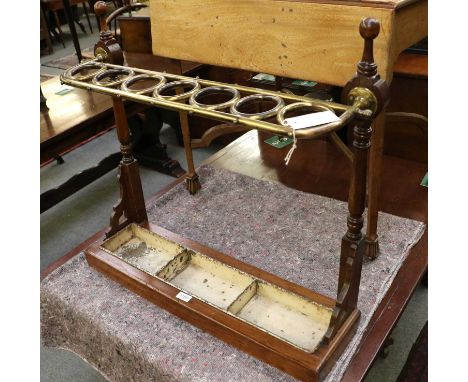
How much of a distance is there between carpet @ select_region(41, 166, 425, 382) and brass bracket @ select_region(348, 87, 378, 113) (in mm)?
524

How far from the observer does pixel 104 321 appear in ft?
3.60

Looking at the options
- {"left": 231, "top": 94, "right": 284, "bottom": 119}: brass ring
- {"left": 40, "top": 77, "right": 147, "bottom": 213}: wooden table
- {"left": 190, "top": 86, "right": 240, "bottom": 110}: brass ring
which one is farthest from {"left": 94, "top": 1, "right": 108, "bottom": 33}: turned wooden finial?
{"left": 40, "top": 77, "right": 147, "bottom": 213}: wooden table

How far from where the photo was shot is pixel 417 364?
1.34 m

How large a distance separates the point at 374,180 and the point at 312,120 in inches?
17.9

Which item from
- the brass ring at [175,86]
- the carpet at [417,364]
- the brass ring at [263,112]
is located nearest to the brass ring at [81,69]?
the brass ring at [175,86]

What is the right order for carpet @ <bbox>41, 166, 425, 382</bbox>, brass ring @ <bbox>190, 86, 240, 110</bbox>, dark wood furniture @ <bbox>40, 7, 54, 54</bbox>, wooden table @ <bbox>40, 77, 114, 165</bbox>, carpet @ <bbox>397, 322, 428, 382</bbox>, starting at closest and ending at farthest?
brass ring @ <bbox>190, 86, 240, 110</bbox> < carpet @ <bbox>41, 166, 425, 382</bbox> < carpet @ <bbox>397, 322, 428, 382</bbox> < wooden table @ <bbox>40, 77, 114, 165</bbox> < dark wood furniture @ <bbox>40, 7, 54, 54</bbox>

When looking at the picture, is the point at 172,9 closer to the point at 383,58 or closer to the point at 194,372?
the point at 383,58

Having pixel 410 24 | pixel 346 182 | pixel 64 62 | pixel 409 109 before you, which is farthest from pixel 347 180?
pixel 64 62

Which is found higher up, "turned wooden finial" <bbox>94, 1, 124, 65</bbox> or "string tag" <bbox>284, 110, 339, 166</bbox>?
"turned wooden finial" <bbox>94, 1, 124, 65</bbox>

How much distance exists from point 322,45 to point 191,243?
0.61 meters

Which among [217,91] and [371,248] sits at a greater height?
[217,91]

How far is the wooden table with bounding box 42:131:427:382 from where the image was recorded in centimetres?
105

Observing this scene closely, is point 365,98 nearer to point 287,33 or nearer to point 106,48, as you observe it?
point 287,33

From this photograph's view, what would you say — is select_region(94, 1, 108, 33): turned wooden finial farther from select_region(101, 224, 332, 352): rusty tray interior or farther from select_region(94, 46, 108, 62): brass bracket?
select_region(101, 224, 332, 352): rusty tray interior
